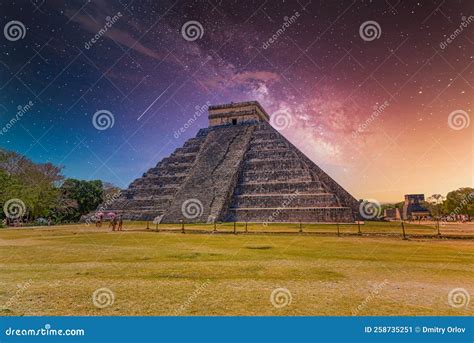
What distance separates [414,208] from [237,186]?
117 ft

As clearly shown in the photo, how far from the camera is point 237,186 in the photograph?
2725 centimetres

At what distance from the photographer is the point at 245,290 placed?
5.15 metres

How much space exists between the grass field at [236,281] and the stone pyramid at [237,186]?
13.9 m

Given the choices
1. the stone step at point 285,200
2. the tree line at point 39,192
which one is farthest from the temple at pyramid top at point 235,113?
the tree line at point 39,192

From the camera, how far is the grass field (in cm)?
443

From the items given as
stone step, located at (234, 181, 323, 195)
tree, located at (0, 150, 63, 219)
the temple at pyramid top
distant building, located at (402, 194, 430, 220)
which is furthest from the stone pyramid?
distant building, located at (402, 194, 430, 220)

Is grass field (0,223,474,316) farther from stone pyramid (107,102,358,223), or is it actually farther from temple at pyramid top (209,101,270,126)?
temple at pyramid top (209,101,270,126)

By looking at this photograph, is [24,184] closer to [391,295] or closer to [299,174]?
[299,174]

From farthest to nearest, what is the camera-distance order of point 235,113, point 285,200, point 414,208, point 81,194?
point 414,208
point 81,194
point 235,113
point 285,200

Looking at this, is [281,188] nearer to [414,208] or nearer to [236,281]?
[236,281]

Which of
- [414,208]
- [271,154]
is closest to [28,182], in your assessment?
[271,154]

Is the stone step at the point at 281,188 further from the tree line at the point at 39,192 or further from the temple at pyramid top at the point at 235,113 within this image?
the tree line at the point at 39,192

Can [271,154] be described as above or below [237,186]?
above

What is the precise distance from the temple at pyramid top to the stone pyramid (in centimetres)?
91
